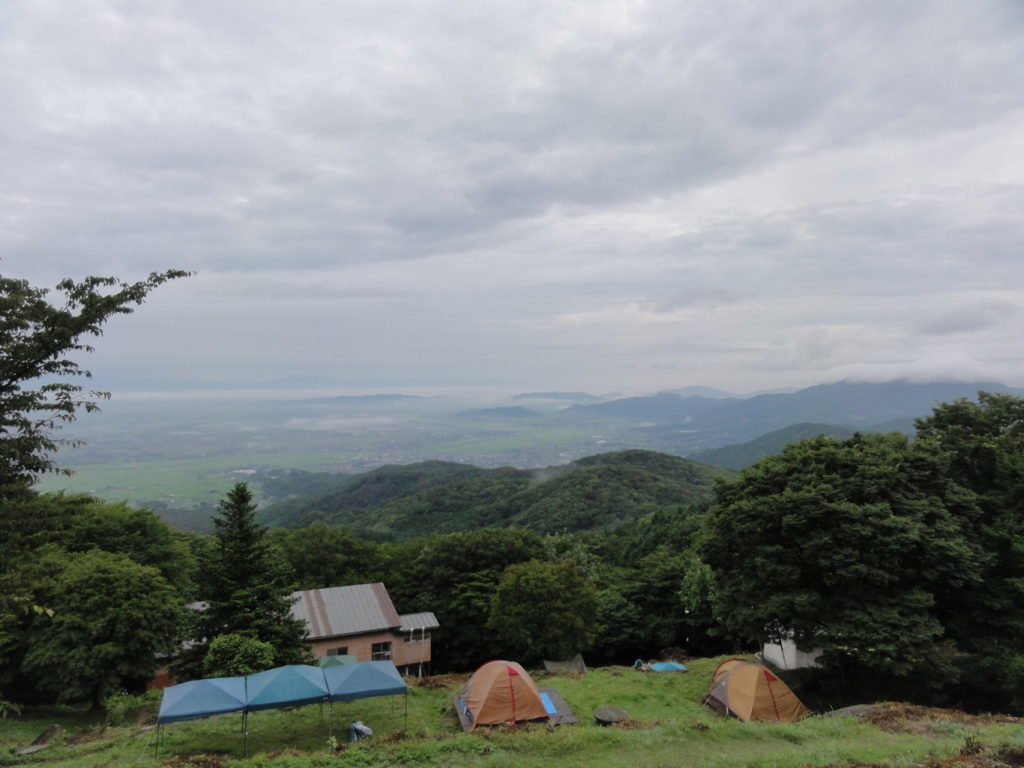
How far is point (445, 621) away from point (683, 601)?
12950 millimetres

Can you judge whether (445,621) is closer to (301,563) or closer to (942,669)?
(301,563)

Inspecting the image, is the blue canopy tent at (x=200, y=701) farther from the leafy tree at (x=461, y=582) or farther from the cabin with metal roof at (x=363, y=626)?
the leafy tree at (x=461, y=582)

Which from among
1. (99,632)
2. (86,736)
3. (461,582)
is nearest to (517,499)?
(461,582)

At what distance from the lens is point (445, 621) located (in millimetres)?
29078

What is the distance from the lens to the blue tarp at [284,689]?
1052 centimetres

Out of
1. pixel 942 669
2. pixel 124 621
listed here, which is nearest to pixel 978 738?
pixel 942 669

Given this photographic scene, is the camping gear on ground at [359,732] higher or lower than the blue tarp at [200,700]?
lower

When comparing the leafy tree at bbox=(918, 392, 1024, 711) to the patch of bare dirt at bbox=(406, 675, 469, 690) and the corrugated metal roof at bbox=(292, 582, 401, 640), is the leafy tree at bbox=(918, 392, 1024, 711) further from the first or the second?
the corrugated metal roof at bbox=(292, 582, 401, 640)

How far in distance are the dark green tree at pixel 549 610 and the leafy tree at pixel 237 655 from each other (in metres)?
10.3

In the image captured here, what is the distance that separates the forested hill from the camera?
83.4m

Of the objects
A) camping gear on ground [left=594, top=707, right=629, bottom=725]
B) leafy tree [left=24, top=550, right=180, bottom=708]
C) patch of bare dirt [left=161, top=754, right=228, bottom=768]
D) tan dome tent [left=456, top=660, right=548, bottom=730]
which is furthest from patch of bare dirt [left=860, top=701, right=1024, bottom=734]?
leafy tree [left=24, top=550, right=180, bottom=708]

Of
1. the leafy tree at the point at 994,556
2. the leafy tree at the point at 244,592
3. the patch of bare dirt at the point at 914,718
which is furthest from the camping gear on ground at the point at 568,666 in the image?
the leafy tree at the point at 994,556

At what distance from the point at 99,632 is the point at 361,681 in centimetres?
1120

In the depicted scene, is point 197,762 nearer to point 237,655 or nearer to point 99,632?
point 237,655
